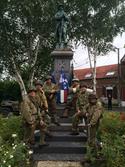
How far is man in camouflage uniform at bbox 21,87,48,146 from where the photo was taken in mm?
13500

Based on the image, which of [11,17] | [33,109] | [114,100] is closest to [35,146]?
[33,109]

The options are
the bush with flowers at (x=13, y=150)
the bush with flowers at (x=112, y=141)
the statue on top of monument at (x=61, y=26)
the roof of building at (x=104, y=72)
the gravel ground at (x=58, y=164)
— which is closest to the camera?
the bush with flowers at (x=13, y=150)

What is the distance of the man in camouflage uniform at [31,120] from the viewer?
13.5m

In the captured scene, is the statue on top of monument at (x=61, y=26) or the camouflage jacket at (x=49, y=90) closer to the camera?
the camouflage jacket at (x=49, y=90)

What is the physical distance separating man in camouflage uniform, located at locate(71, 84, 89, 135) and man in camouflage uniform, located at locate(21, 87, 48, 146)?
1220 millimetres

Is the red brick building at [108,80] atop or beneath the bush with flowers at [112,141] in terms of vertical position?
atop

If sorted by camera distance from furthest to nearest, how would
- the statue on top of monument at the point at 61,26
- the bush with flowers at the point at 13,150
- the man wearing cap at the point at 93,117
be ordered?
the statue on top of monument at the point at 61,26
the man wearing cap at the point at 93,117
the bush with flowers at the point at 13,150

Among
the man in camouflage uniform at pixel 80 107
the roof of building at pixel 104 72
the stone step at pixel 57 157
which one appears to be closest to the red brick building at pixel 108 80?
the roof of building at pixel 104 72

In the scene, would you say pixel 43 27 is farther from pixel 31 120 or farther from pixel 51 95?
pixel 31 120

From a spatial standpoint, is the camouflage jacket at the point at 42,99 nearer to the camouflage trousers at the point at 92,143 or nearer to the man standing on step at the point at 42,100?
the man standing on step at the point at 42,100

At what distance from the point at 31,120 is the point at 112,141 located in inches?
87.9

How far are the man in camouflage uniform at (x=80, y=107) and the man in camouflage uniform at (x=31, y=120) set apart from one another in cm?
122

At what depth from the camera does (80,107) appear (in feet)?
49.9

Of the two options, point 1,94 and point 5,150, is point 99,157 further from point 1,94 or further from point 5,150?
point 1,94
